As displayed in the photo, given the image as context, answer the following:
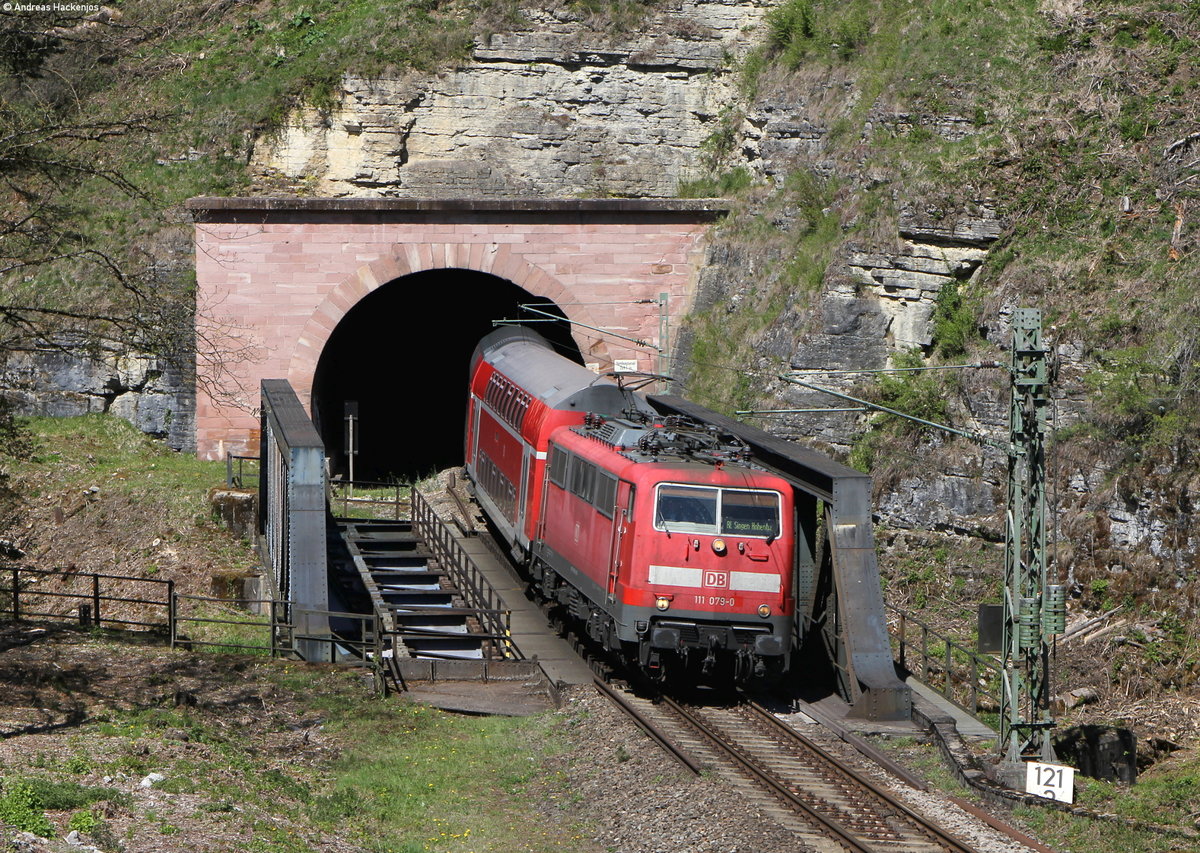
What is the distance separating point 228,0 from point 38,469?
49.9 feet

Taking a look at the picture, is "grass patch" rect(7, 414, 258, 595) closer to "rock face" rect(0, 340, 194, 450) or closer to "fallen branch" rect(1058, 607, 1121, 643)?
"rock face" rect(0, 340, 194, 450)

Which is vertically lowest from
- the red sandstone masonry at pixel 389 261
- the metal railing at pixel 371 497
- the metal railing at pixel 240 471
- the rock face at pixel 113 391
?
the metal railing at pixel 371 497

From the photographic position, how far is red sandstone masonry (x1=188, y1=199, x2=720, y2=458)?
31.7 m

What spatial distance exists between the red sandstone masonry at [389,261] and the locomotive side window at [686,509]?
1530cm

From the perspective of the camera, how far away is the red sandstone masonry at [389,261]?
31672mm

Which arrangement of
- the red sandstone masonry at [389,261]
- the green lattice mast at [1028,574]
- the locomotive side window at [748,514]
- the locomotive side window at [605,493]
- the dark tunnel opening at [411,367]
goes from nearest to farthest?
the green lattice mast at [1028,574]
the locomotive side window at [748,514]
the locomotive side window at [605,493]
the red sandstone masonry at [389,261]
the dark tunnel opening at [411,367]

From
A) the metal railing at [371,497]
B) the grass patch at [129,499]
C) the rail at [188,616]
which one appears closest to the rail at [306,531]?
the rail at [188,616]

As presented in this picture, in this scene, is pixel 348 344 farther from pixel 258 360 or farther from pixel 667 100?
pixel 667 100

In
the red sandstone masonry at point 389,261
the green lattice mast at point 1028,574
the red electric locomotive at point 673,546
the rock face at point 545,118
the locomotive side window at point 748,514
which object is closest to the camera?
the green lattice mast at point 1028,574

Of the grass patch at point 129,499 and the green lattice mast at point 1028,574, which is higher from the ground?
the green lattice mast at point 1028,574

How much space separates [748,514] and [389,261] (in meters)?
16.1

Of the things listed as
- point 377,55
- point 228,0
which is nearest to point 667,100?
point 377,55

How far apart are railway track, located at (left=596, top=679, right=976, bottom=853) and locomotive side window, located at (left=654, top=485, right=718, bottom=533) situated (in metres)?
2.26

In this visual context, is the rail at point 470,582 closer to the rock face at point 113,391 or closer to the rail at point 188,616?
the rail at point 188,616
